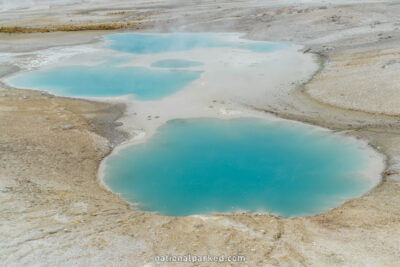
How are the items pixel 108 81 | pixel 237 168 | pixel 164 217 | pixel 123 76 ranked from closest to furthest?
1. pixel 164 217
2. pixel 237 168
3. pixel 108 81
4. pixel 123 76

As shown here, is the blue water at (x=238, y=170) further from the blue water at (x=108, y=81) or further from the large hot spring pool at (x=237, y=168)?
the blue water at (x=108, y=81)

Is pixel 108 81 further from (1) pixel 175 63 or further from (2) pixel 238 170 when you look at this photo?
(2) pixel 238 170

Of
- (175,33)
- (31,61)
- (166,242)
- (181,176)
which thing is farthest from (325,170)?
(175,33)

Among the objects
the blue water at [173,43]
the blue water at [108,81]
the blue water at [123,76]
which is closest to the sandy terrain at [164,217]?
the blue water at [108,81]

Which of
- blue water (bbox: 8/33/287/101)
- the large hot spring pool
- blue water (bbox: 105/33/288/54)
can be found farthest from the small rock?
blue water (bbox: 105/33/288/54)

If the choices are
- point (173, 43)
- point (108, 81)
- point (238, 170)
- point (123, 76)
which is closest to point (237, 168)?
point (238, 170)

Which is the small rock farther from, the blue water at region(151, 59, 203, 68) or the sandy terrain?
the blue water at region(151, 59, 203, 68)
